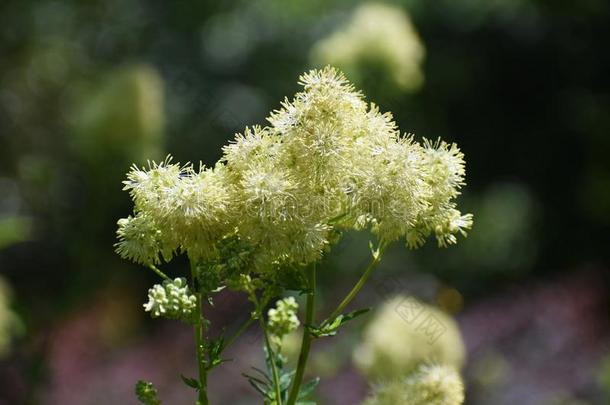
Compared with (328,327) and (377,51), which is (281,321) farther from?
(377,51)

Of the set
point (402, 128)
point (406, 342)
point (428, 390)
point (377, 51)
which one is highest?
point (402, 128)

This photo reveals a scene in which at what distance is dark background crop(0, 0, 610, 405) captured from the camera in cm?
731

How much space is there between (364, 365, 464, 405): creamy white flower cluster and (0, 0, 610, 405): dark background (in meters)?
3.68

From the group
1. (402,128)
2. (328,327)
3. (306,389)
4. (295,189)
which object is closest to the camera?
(295,189)

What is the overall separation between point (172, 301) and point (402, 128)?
4.16 meters

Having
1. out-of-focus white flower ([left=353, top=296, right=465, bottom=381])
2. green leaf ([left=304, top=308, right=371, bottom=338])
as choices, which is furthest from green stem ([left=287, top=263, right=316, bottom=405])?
out-of-focus white flower ([left=353, top=296, right=465, bottom=381])

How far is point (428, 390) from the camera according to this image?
7.78 feet

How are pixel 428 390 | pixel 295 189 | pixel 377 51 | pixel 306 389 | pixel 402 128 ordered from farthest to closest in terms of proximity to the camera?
pixel 402 128 < pixel 377 51 < pixel 428 390 < pixel 306 389 < pixel 295 189

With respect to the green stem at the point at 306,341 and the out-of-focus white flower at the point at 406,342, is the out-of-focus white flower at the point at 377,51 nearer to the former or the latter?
the out-of-focus white flower at the point at 406,342

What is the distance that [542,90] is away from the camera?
9.42 m

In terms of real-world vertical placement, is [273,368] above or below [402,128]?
below

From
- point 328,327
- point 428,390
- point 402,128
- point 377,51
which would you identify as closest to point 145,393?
point 328,327

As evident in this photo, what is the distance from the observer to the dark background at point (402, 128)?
7312mm

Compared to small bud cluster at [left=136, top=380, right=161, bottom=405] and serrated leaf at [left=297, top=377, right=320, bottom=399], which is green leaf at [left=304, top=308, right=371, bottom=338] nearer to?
serrated leaf at [left=297, top=377, right=320, bottom=399]
